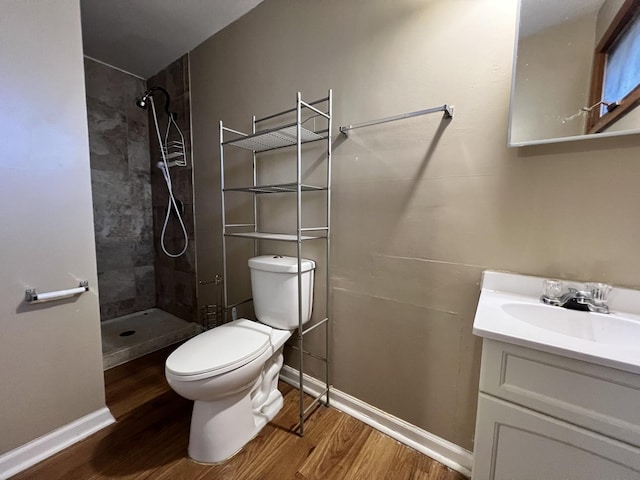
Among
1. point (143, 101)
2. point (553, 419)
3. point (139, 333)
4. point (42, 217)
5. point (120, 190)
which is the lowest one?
point (139, 333)

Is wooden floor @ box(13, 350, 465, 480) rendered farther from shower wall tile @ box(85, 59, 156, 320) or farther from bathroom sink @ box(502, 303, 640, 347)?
shower wall tile @ box(85, 59, 156, 320)

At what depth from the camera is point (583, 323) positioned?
84 cm

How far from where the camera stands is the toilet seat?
1.09 meters

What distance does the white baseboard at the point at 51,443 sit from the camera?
1146mm

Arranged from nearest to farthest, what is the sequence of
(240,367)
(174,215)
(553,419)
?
(553,419), (240,367), (174,215)

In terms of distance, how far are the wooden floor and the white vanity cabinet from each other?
1.76 feet

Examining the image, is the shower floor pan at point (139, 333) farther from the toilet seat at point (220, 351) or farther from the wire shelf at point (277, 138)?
the wire shelf at point (277, 138)

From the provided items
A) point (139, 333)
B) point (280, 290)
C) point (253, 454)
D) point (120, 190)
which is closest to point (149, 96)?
point (120, 190)

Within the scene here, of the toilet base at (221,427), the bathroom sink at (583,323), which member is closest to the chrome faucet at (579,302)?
the bathroom sink at (583,323)

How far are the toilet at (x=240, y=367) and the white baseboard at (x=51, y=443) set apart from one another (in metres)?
0.57

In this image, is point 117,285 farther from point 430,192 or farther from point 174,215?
point 430,192

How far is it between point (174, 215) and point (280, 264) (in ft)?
5.24

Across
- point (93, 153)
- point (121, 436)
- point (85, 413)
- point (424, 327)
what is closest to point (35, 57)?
point (93, 153)

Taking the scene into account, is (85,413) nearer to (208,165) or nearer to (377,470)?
(377,470)
